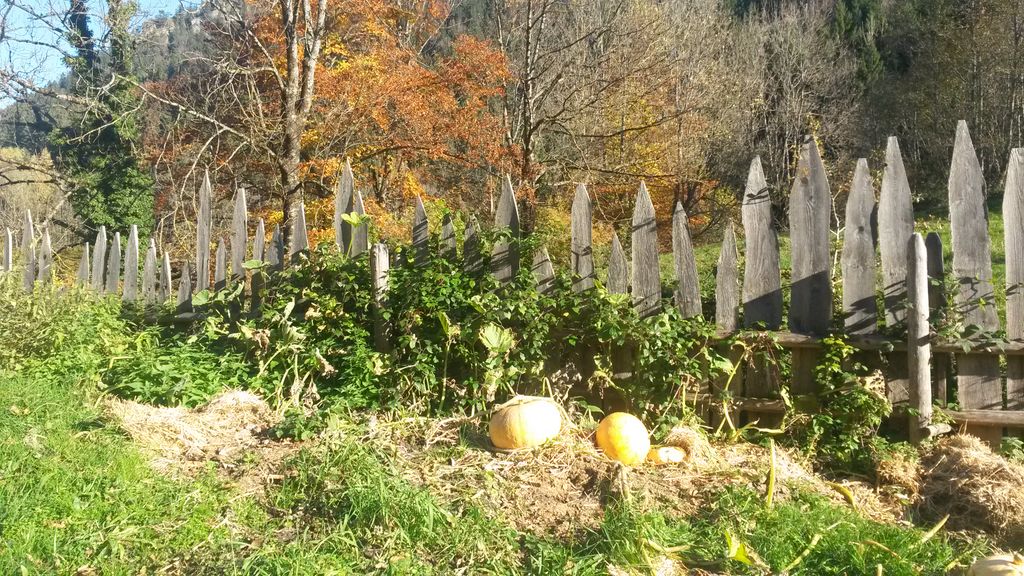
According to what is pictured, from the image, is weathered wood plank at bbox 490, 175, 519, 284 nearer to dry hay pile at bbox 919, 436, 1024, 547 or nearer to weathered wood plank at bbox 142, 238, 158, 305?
dry hay pile at bbox 919, 436, 1024, 547

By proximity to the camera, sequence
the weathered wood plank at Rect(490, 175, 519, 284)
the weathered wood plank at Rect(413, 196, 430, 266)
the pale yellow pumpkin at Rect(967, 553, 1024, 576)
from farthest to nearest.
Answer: the weathered wood plank at Rect(413, 196, 430, 266), the weathered wood plank at Rect(490, 175, 519, 284), the pale yellow pumpkin at Rect(967, 553, 1024, 576)

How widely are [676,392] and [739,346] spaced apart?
48 cm

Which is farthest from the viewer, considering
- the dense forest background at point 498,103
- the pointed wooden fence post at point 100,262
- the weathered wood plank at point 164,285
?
the dense forest background at point 498,103

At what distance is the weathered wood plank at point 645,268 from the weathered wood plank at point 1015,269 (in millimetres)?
1939

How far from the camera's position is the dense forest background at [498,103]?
38.4 ft

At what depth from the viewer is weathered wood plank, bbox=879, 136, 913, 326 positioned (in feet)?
14.3

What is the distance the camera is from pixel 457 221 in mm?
5656

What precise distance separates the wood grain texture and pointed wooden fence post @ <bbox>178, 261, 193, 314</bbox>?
2978 millimetres

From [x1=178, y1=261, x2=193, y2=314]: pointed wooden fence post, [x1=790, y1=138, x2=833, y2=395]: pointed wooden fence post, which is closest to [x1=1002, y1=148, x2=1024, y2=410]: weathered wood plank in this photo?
[x1=790, y1=138, x2=833, y2=395]: pointed wooden fence post

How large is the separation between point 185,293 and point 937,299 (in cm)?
615

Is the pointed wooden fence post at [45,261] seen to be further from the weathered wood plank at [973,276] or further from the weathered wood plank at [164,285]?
the weathered wood plank at [973,276]

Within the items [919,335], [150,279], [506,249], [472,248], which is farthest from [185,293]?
[919,335]

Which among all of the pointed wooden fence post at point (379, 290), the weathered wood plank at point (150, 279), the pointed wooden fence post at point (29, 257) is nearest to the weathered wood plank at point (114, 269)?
the weathered wood plank at point (150, 279)

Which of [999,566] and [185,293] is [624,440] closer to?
[999,566]
